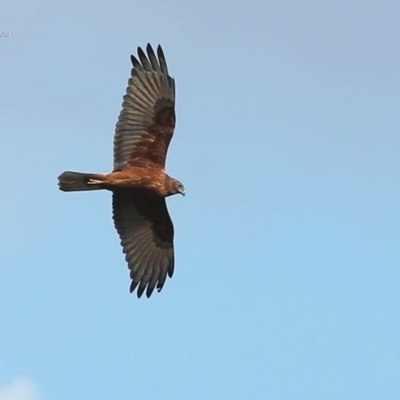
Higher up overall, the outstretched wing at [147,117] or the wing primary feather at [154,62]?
the wing primary feather at [154,62]

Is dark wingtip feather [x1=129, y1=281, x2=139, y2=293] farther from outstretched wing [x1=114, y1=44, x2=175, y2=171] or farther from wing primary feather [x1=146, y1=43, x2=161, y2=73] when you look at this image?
wing primary feather [x1=146, y1=43, x2=161, y2=73]

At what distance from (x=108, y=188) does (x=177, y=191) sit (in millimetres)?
1173

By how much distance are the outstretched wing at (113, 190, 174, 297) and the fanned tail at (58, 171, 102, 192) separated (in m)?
1.63

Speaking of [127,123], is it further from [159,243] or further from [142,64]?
[159,243]

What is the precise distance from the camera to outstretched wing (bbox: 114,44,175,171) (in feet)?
73.5

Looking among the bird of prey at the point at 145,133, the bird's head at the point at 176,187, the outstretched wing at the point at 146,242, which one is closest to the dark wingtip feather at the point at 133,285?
the outstretched wing at the point at 146,242

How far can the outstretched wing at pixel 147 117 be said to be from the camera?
22.4m

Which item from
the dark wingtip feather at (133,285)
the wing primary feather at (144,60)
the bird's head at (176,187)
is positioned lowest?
the dark wingtip feather at (133,285)

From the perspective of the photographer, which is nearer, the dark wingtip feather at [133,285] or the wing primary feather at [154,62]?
the wing primary feather at [154,62]

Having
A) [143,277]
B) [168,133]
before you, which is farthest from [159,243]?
[168,133]

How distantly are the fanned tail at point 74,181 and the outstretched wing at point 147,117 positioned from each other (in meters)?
0.80

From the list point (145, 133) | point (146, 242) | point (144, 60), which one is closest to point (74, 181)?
point (145, 133)

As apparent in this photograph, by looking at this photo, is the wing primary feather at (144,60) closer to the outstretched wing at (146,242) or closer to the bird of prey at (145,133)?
the bird of prey at (145,133)

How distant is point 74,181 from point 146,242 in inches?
99.6
